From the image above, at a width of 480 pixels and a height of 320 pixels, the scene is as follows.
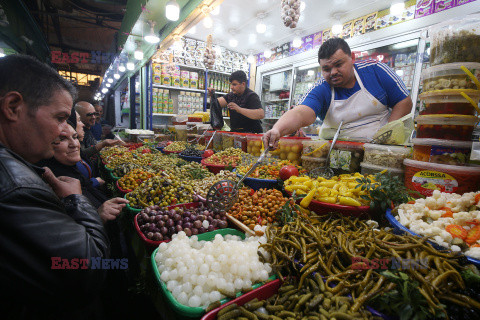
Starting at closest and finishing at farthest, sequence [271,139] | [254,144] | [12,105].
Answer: [12,105] → [271,139] → [254,144]

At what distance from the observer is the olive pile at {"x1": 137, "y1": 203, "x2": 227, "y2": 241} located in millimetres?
1594

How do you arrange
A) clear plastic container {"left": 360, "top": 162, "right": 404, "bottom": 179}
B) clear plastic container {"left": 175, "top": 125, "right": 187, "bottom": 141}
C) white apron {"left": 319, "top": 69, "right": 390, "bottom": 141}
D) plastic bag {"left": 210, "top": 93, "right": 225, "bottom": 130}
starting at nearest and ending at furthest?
clear plastic container {"left": 360, "top": 162, "right": 404, "bottom": 179} → white apron {"left": 319, "top": 69, "right": 390, "bottom": 141} → plastic bag {"left": 210, "top": 93, "right": 225, "bottom": 130} → clear plastic container {"left": 175, "top": 125, "right": 187, "bottom": 141}

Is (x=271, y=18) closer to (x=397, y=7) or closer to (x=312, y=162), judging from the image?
(x=397, y=7)

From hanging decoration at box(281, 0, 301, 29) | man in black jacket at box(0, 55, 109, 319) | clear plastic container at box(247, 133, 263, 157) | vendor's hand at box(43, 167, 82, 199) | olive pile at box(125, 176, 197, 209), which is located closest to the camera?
man in black jacket at box(0, 55, 109, 319)

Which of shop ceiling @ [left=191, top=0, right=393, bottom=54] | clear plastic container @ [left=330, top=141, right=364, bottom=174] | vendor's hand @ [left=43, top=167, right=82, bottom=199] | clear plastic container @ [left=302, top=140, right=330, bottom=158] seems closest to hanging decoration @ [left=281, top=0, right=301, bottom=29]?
shop ceiling @ [left=191, top=0, right=393, bottom=54]

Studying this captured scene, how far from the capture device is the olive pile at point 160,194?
7.09 ft

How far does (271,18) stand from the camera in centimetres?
663

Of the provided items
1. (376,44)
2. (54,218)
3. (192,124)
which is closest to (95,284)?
(54,218)

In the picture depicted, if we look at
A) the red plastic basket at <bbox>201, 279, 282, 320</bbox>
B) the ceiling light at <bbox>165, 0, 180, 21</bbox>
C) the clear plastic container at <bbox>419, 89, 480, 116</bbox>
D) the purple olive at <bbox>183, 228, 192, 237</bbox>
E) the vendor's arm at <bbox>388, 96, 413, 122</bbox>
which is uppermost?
the ceiling light at <bbox>165, 0, 180, 21</bbox>

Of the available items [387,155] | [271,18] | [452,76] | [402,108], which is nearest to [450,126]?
[452,76]

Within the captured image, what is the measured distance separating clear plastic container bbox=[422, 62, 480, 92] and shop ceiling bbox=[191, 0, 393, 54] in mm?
5135

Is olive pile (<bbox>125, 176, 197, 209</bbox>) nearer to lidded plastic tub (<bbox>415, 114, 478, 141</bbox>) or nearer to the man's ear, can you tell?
the man's ear

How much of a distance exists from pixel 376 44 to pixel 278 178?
5.46 metres

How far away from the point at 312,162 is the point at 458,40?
1363 mm
